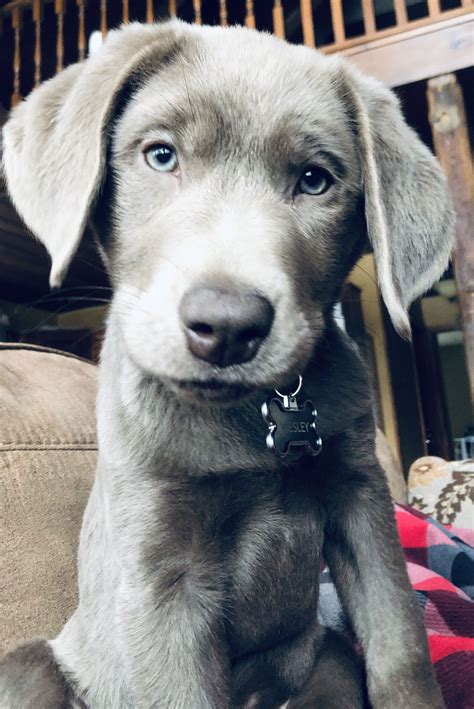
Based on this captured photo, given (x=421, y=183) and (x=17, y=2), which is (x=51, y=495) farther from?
(x=17, y=2)

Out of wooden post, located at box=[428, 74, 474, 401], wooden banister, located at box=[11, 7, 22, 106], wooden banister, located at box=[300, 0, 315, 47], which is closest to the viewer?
wooden post, located at box=[428, 74, 474, 401]

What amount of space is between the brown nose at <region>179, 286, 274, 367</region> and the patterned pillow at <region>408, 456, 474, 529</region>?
95.9 inches

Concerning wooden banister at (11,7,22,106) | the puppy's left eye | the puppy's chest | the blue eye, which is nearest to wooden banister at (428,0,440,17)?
wooden banister at (11,7,22,106)

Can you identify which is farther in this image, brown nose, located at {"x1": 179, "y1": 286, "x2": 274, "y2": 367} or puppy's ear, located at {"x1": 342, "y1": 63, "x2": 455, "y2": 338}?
puppy's ear, located at {"x1": 342, "y1": 63, "x2": 455, "y2": 338}

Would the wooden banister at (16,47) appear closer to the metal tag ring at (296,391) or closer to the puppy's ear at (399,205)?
the puppy's ear at (399,205)

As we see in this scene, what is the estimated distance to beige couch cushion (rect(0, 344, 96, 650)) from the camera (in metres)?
1.57

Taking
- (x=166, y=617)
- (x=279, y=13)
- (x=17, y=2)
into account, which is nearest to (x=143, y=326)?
(x=166, y=617)

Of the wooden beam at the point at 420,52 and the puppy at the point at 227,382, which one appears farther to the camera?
the wooden beam at the point at 420,52

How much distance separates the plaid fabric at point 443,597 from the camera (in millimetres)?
1434

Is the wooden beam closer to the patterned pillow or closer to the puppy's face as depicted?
the patterned pillow

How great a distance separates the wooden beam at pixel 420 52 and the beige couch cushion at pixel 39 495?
3036mm

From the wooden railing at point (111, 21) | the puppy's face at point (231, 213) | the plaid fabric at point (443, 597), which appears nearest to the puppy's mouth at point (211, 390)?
the puppy's face at point (231, 213)

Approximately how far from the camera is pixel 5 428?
1661 mm

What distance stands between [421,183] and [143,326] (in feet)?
2.03
